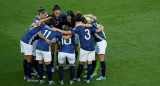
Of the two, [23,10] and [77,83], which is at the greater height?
[23,10]

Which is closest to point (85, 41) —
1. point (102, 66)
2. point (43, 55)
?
point (102, 66)

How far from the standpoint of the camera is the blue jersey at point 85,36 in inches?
398

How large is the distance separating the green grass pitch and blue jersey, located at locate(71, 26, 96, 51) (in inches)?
47.4

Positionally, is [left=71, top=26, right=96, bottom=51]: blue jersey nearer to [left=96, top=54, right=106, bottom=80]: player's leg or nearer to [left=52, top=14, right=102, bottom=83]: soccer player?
[left=52, top=14, right=102, bottom=83]: soccer player

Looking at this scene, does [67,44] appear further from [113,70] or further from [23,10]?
[23,10]

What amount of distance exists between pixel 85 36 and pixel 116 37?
469 centimetres

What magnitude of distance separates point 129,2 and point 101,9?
6.49 ft

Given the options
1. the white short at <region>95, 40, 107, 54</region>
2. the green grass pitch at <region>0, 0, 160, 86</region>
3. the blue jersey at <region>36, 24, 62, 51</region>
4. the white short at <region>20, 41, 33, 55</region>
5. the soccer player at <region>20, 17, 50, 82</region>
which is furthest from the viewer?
the green grass pitch at <region>0, 0, 160, 86</region>

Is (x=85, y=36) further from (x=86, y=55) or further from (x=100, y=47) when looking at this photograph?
(x=100, y=47)

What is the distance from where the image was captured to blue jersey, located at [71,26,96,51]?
10.1 metres

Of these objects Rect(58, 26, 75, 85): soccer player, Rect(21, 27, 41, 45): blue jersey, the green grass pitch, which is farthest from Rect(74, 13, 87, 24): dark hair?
the green grass pitch

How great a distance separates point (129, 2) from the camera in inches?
754

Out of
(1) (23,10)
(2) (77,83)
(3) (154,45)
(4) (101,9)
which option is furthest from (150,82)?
(1) (23,10)

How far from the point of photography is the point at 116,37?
14.6m
